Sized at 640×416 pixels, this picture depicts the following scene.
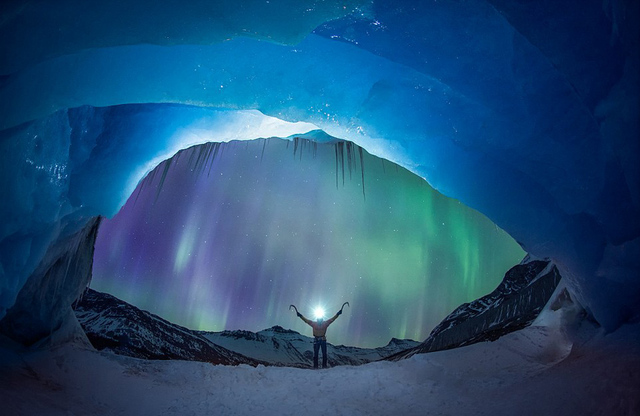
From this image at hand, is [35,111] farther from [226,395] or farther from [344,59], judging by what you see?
[226,395]

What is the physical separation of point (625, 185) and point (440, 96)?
232 cm

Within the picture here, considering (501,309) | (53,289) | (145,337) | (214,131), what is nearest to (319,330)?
(214,131)

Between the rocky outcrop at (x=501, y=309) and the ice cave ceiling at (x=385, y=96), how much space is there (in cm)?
506

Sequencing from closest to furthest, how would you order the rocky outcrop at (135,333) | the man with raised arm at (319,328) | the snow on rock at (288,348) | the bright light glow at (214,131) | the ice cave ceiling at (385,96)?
the ice cave ceiling at (385,96) < the bright light glow at (214,131) < the man with raised arm at (319,328) < the rocky outcrop at (135,333) < the snow on rock at (288,348)

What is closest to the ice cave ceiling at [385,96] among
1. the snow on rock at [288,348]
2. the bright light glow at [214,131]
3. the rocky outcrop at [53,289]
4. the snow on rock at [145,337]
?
the bright light glow at [214,131]

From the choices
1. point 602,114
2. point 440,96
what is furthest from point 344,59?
point 602,114

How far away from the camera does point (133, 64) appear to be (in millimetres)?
4230

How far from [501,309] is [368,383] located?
6337mm

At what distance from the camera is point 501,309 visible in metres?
10.2

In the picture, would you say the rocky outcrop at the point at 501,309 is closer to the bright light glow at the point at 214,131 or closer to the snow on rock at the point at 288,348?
the bright light glow at the point at 214,131

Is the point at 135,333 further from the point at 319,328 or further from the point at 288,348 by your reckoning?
the point at 288,348

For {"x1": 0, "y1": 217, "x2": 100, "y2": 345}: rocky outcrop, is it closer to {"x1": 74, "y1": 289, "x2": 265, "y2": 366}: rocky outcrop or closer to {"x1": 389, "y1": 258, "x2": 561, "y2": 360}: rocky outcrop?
{"x1": 74, "y1": 289, "x2": 265, "y2": 366}: rocky outcrop

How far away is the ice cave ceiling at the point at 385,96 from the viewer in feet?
10.1

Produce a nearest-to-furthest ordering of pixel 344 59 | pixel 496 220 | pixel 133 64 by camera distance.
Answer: pixel 133 64, pixel 344 59, pixel 496 220
